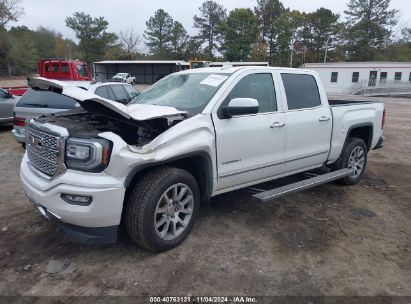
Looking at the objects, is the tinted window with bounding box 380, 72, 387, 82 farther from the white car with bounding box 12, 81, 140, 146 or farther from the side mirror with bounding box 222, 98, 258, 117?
the side mirror with bounding box 222, 98, 258, 117

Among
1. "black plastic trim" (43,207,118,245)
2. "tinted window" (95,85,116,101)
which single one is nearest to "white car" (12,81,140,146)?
"tinted window" (95,85,116,101)

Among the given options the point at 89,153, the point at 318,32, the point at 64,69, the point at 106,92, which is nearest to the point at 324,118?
the point at 89,153

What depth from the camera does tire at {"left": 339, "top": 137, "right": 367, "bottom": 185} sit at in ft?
19.5

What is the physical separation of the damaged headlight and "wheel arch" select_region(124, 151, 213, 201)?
456mm

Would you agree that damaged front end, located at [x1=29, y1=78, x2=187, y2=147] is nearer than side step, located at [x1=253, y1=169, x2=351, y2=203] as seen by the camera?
Yes

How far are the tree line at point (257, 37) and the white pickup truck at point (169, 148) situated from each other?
6474 cm

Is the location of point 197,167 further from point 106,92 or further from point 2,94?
point 2,94

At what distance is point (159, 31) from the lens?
80375 mm

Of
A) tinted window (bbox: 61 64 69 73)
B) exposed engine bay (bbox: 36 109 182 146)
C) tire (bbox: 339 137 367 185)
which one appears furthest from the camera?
tinted window (bbox: 61 64 69 73)

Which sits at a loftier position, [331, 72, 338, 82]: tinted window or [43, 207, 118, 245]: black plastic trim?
[331, 72, 338, 82]: tinted window

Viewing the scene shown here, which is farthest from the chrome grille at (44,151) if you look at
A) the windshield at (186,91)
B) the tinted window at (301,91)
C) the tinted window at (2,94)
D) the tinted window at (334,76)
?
the tinted window at (334,76)

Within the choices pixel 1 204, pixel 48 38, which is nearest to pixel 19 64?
pixel 48 38

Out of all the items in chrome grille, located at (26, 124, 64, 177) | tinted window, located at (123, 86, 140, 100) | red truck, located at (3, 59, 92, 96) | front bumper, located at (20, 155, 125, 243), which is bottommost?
front bumper, located at (20, 155, 125, 243)

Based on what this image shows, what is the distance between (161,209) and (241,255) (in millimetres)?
957
